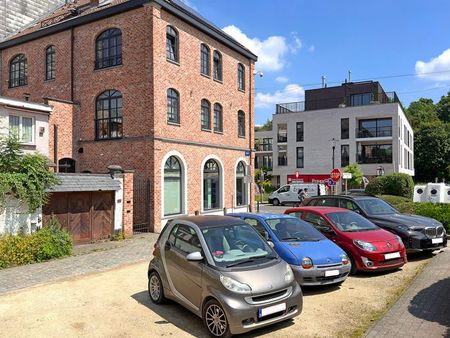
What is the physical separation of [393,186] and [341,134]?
23.1m

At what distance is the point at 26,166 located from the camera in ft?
36.4

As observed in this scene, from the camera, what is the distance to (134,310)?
6.57 m

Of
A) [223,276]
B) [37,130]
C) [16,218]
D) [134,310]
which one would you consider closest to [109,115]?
[37,130]

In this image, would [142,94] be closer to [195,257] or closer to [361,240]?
[361,240]

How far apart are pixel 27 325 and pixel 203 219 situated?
3147 mm

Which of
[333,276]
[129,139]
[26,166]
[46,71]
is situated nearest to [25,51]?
[46,71]

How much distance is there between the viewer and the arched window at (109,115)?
18.1 m

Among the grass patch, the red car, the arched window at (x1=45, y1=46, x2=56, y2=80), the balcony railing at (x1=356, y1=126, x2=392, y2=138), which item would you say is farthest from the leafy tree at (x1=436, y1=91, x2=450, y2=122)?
the grass patch

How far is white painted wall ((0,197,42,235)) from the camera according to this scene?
1052cm

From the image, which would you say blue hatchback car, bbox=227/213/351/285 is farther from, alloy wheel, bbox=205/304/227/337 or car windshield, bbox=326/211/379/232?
alloy wheel, bbox=205/304/227/337

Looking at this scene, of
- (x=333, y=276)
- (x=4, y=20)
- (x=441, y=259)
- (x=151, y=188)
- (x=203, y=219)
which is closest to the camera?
(x=203, y=219)

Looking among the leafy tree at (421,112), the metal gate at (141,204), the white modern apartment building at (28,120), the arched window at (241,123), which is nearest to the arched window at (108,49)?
the white modern apartment building at (28,120)

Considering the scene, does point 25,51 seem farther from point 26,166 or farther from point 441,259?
point 441,259

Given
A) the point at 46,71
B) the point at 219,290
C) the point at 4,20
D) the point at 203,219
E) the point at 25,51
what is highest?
the point at 4,20
